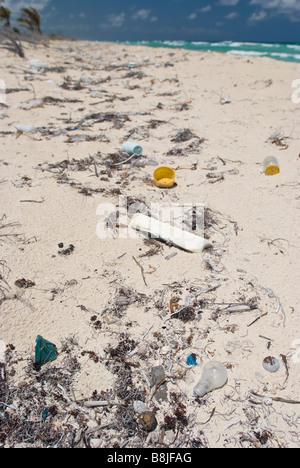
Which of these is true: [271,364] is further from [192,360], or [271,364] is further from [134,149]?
[134,149]

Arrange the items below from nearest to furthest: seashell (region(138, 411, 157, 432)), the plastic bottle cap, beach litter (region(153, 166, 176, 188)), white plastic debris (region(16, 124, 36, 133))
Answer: seashell (region(138, 411, 157, 432)), beach litter (region(153, 166, 176, 188)), the plastic bottle cap, white plastic debris (region(16, 124, 36, 133))

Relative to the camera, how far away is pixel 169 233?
2420mm

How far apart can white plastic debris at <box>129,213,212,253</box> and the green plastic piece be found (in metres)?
1.21

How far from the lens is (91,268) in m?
2.16

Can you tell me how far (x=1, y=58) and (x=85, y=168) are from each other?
853cm

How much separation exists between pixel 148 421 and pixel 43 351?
2.30 feet

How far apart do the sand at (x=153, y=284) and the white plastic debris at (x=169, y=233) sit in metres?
0.08

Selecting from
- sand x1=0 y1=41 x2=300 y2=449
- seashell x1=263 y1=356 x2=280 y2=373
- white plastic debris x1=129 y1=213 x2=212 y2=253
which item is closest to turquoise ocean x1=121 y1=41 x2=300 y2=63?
sand x1=0 y1=41 x2=300 y2=449

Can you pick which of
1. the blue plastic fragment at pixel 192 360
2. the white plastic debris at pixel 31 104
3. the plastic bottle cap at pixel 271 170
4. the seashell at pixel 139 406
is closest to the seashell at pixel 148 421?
the seashell at pixel 139 406

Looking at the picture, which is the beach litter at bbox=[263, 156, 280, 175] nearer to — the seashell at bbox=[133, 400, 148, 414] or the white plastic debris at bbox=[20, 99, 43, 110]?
the seashell at bbox=[133, 400, 148, 414]

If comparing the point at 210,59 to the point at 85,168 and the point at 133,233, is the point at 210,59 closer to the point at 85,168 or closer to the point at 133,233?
the point at 85,168

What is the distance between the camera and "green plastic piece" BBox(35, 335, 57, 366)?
1588mm

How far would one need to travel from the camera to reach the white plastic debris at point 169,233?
2320mm

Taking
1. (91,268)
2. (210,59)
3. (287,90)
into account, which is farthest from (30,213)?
(210,59)
